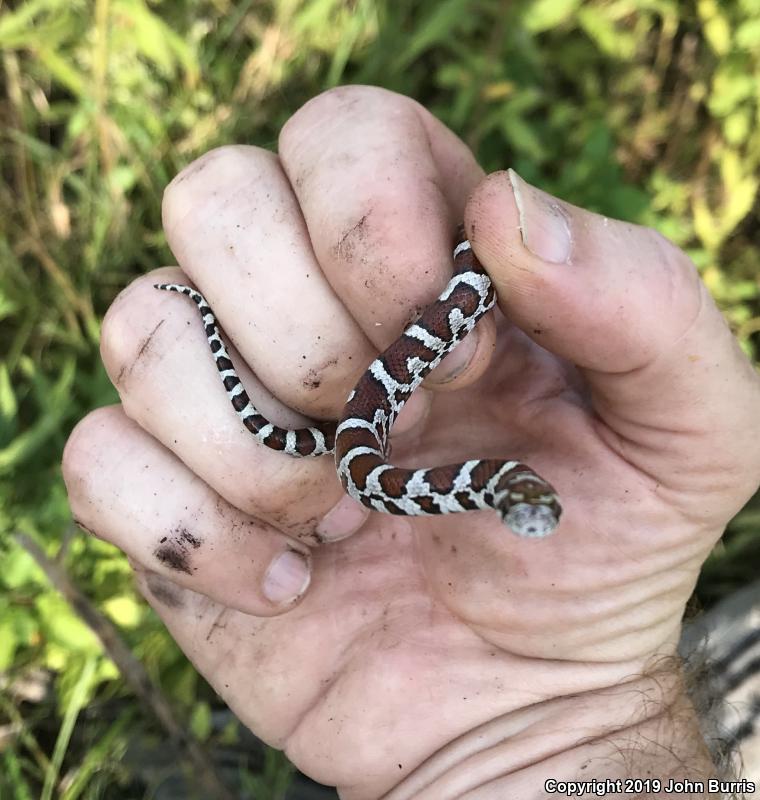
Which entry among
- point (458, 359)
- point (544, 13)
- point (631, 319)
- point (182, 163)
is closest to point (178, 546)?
point (458, 359)

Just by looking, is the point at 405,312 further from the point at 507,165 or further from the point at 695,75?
the point at 695,75

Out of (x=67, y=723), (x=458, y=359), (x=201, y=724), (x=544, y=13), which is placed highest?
(x=544, y=13)

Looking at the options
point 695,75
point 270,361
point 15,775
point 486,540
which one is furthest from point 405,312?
point 695,75

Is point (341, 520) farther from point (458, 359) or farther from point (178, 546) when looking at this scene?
point (458, 359)

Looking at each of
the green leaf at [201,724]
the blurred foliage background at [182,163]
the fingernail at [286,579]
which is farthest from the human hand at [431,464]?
the blurred foliage background at [182,163]

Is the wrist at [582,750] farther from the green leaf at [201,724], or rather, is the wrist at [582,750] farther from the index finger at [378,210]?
the index finger at [378,210]
